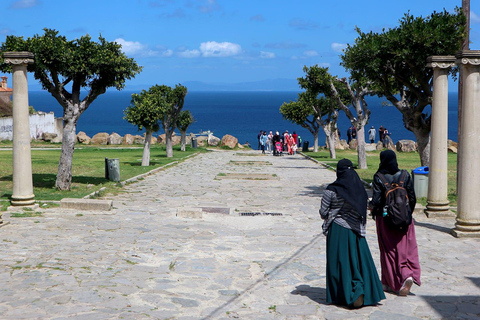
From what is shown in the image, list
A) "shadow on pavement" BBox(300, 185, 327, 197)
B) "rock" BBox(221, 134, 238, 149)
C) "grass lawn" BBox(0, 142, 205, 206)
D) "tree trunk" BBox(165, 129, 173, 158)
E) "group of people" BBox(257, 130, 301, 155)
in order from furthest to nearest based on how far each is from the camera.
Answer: "rock" BBox(221, 134, 238, 149) → "group of people" BBox(257, 130, 301, 155) → "tree trunk" BBox(165, 129, 173, 158) → "shadow on pavement" BBox(300, 185, 327, 197) → "grass lawn" BBox(0, 142, 205, 206)

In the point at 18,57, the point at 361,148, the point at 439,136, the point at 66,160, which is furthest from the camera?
the point at 361,148

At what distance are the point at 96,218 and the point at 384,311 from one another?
295 inches

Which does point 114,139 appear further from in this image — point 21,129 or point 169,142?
point 21,129

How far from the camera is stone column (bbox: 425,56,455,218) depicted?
12.7m

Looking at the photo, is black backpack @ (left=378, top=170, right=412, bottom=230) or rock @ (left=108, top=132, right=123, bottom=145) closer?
black backpack @ (left=378, top=170, right=412, bottom=230)

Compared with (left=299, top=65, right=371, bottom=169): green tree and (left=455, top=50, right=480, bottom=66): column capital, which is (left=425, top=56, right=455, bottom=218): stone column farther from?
(left=299, top=65, right=371, bottom=169): green tree

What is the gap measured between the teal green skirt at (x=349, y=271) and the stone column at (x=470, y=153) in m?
4.74

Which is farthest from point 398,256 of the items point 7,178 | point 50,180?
point 7,178

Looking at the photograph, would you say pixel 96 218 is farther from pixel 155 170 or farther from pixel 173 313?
pixel 155 170

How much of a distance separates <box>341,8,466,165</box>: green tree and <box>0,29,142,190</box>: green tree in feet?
22.7

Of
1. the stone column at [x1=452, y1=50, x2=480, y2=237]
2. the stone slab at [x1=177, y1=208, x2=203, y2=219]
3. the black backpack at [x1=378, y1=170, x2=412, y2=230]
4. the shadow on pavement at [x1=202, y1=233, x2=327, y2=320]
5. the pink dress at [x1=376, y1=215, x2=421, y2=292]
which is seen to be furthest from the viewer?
the stone slab at [x1=177, y1=208, x2=203, y2=219]

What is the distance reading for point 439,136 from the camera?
1279cm

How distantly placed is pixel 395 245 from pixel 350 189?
1.07 metres

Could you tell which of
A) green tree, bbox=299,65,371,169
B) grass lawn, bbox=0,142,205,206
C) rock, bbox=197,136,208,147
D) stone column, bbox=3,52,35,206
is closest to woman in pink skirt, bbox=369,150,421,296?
stone column, bbox=3,52,35,206
